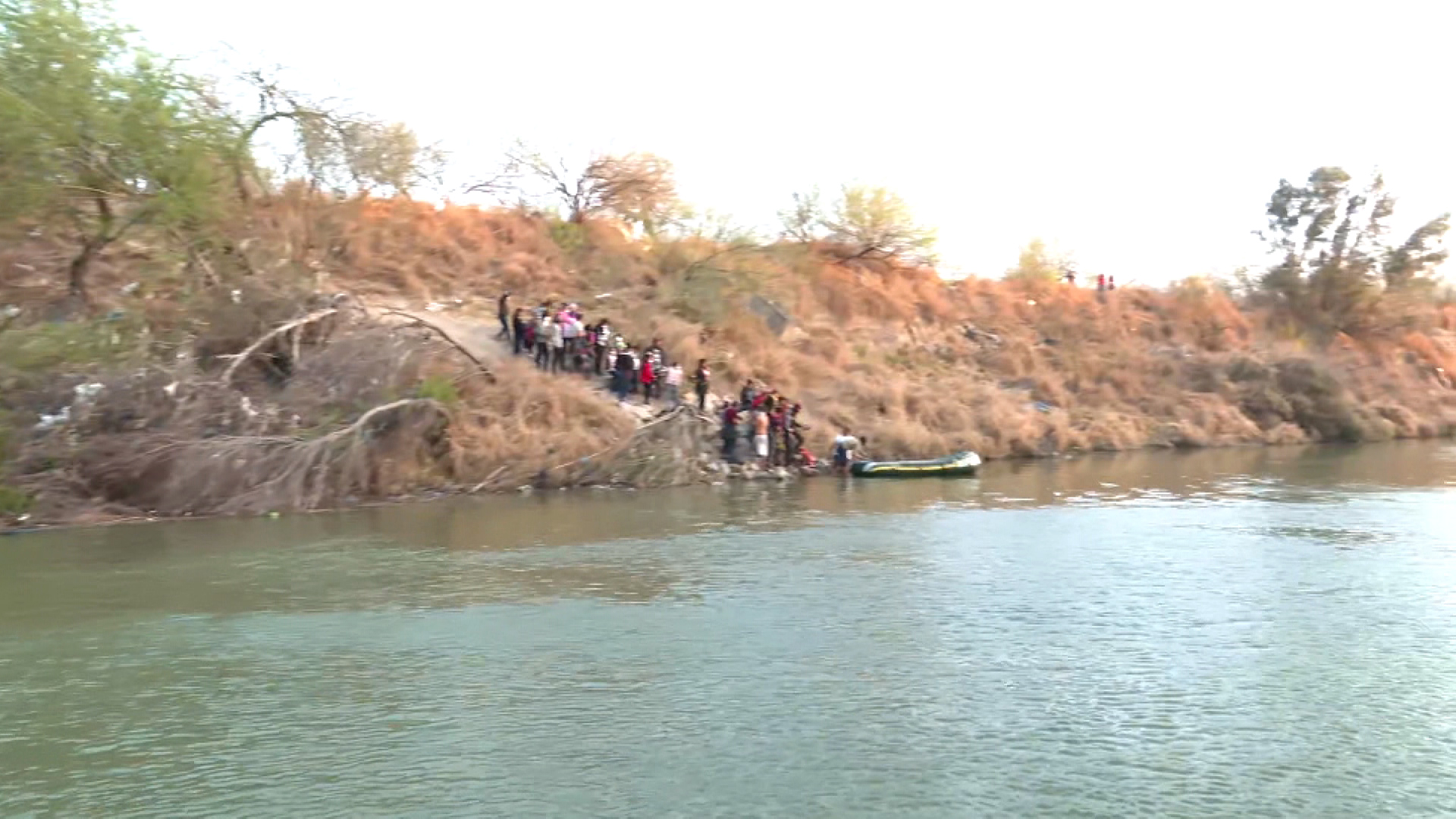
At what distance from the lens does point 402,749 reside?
9414mm

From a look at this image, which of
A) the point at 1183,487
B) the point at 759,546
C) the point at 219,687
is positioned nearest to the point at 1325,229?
the point at 1183,487

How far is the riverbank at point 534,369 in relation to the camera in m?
25.9

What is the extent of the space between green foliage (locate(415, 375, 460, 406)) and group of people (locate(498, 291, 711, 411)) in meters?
4.39

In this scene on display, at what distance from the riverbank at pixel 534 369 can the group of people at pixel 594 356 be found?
36.9 inches

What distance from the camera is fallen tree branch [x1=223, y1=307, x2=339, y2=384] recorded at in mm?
28109

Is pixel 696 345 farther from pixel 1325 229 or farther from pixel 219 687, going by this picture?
pixel 1325 229

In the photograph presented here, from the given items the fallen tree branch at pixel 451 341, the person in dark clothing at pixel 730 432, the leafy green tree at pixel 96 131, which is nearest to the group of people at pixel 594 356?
the person in dark clothing at pixel 730 432

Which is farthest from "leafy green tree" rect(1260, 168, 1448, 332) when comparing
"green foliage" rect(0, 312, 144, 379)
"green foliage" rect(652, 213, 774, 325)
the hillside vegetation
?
"green foliage" rect(0, 312, 144, 379)

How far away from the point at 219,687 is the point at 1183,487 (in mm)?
23512

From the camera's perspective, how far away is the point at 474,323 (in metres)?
36.8

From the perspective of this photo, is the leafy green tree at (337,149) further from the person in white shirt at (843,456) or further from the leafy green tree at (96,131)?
the person in white shirt at (843,456)

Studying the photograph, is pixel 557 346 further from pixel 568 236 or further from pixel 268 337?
pixel 568 236

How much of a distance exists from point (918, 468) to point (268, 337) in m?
16.3

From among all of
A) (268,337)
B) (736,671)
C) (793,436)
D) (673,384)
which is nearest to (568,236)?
(673,384)
